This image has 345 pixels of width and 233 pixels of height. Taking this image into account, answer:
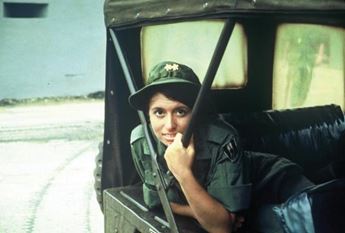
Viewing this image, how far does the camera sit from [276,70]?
149 inches

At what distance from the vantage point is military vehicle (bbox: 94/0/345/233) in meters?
2.71

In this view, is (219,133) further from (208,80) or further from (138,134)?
(138,134)

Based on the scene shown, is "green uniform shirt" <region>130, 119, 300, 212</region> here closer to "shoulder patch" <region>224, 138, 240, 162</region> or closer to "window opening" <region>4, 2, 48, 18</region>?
"shoulder patch" <region>224, 138, 240, 162</region>

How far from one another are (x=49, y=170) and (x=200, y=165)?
4216 mm

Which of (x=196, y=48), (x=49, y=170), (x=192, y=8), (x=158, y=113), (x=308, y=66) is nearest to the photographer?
(x=192, y=8)

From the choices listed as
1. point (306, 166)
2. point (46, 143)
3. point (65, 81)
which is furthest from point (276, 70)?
point (65, 81)

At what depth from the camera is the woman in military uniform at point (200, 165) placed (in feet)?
7.38

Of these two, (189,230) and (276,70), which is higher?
(276,70)

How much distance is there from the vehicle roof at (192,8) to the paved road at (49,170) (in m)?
2.21

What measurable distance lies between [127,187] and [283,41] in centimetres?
149

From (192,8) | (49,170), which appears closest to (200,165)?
(192,8)

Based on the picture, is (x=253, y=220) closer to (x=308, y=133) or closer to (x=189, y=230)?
(x=189, y=230)

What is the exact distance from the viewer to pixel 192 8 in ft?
7.21

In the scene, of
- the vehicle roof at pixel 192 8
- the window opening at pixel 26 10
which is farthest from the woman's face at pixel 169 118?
the window opening at pixel 26 10
